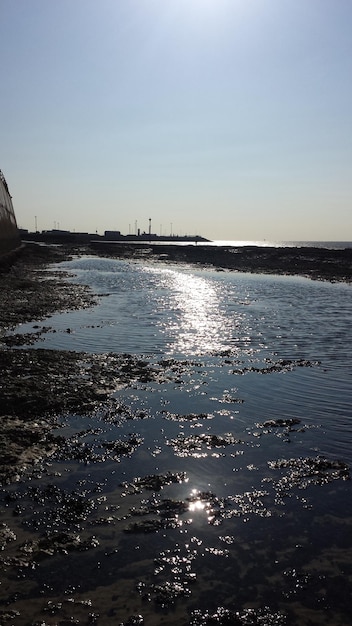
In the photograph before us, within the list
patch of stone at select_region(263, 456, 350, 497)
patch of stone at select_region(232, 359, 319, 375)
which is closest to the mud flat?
patch of stone at select_region(232, 359, 319, 375)

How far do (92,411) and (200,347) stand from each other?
7355mm

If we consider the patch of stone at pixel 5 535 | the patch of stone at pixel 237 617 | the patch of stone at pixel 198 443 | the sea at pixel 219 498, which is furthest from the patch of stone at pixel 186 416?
the patch of stone at pixel 237 617

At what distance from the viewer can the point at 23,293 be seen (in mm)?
27109

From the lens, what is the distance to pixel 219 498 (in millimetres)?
6316

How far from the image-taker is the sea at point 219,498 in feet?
14.8

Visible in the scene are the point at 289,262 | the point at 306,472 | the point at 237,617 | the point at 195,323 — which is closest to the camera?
the point at 237,617

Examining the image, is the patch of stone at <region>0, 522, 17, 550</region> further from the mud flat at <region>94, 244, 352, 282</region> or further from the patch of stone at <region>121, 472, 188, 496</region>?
the mud flat at <region>94, 244, 352, 282</region>

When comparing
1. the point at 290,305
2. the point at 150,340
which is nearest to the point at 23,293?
the point at 150,340

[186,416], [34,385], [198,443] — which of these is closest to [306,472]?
[198,443]

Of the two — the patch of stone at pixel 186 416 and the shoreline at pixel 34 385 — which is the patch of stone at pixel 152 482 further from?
the patch of stone at pixel 186 416

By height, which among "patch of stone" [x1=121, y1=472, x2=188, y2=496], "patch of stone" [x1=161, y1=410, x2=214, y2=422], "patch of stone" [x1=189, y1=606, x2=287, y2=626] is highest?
"patch of stone" [x1=161, y1=410, x2=214, y2=422]

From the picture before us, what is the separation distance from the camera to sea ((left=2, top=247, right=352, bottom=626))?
4508 millimetres

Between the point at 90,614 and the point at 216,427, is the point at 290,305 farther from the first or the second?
the point at 90,614

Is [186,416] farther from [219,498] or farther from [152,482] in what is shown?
[219,498]
